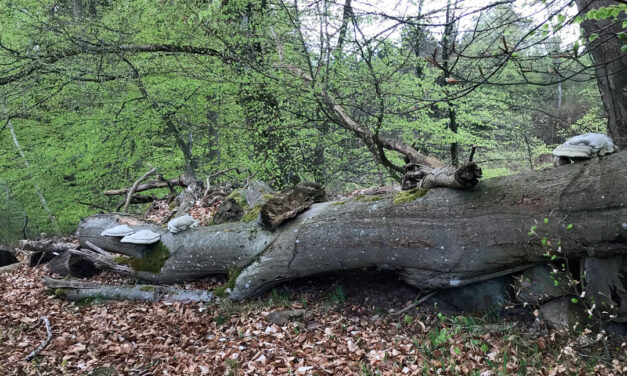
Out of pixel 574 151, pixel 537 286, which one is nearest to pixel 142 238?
pixel 537 286

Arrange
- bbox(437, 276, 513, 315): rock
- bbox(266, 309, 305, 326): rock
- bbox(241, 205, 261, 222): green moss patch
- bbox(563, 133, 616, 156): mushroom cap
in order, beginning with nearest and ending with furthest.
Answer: bbox(563, 133, 616, 156): mushroom cap < bbox(437, 276, 513, 315): rock < bbox(266, 309, 305, 326): rock < bbox(241, 205, 261, 222): green moss patch

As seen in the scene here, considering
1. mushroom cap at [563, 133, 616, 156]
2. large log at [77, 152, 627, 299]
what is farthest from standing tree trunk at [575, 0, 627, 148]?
large log at [77, 152, 627, 299]

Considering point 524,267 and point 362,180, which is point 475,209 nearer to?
point 524,267

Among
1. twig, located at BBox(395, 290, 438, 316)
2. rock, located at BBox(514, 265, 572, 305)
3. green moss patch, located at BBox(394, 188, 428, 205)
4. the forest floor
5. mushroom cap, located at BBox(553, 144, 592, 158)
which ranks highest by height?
mushroom cap, located at BBox(553, 144, 592, 158)

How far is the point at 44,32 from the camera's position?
30.5 feet

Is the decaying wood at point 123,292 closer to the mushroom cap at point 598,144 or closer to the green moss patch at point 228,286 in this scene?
the green moss patch at point 228,286

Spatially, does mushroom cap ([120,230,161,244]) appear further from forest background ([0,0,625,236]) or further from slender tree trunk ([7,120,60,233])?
slender tree trunk ([7,120,60,233])

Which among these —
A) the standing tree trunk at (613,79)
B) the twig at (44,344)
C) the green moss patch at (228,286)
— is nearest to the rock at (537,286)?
the standing tree trunk at (613,79)

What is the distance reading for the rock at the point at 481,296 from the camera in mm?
4195

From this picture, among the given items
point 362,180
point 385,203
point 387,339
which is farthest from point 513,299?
point 362,180

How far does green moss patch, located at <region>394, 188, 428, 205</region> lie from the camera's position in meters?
4.50

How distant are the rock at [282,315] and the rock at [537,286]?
2502 mm

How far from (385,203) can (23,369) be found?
4454mm

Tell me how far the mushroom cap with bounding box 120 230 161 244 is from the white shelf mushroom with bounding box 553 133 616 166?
19.1 ft
